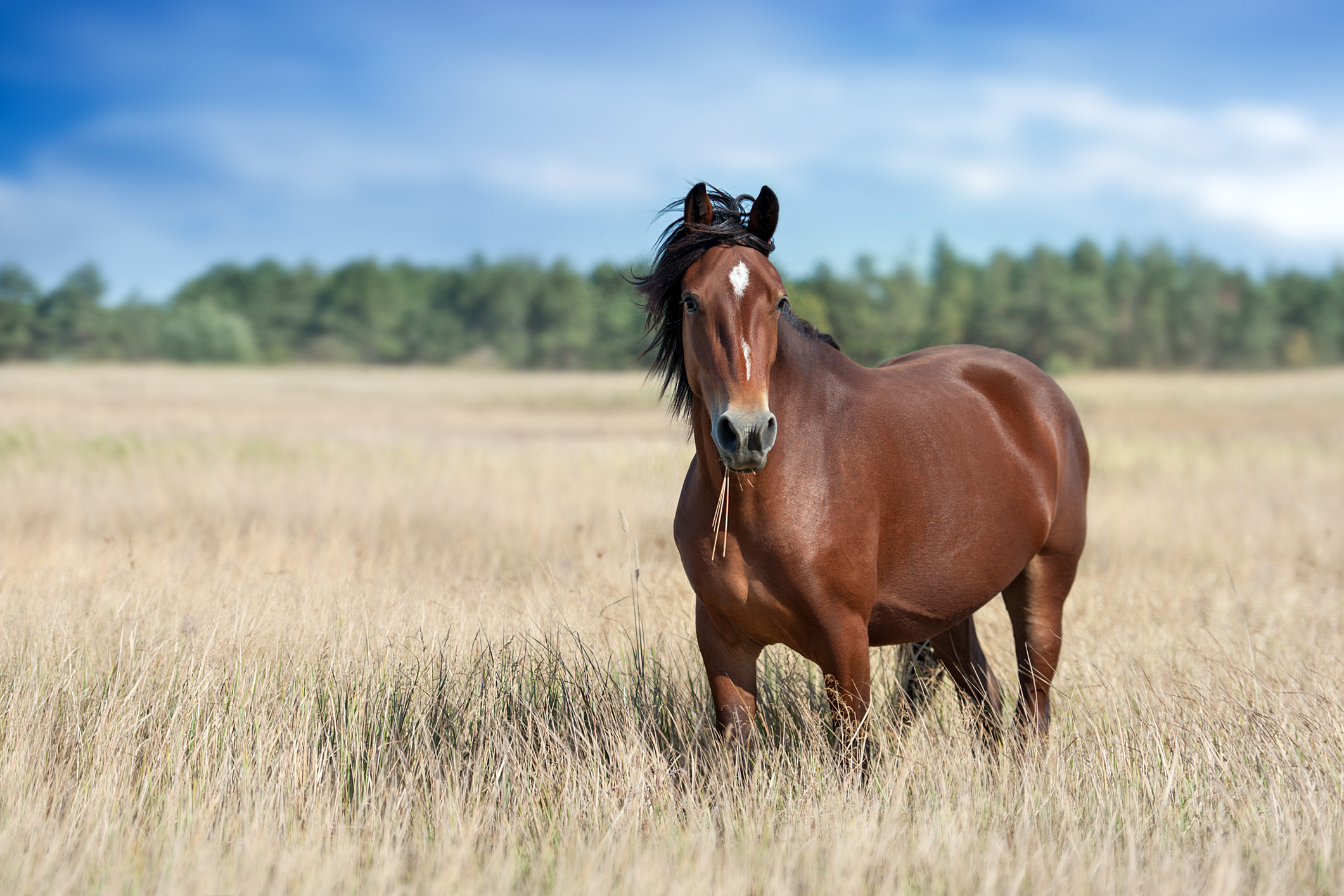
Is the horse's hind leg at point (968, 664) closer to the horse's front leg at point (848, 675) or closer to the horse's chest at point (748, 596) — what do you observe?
the horse's front leg at point (848, 675)

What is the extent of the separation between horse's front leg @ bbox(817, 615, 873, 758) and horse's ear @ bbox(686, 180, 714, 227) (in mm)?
1402

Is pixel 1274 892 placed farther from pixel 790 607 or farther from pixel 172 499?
pixel 172 499

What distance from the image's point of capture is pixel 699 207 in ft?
9.51

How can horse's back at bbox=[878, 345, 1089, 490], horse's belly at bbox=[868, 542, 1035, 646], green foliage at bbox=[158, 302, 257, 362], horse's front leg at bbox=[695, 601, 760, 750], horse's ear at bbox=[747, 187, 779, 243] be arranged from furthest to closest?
green foliage at bbox=[158, 302, 257, 362] → horse's back at bbox=[878, 345, 1089, 490] → horse's belly at bbox=[868, 542, 1035, 646] → horse's front leg at bbox=[695, 601, 760, 750] → horse's ear at bbox=[747, 187, 779, 243]

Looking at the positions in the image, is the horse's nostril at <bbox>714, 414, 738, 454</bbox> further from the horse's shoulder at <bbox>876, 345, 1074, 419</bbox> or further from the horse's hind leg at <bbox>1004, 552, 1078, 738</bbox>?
the horse's hind leg at <bbox>1004, 552, 1078, 738</bbox>

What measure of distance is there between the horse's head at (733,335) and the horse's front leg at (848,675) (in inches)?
31.1

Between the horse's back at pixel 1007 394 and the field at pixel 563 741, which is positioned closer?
the field at pixel 563 741

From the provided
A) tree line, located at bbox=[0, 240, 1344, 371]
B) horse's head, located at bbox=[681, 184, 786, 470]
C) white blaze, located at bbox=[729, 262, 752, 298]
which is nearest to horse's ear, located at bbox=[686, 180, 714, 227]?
horse's head, located at bbox=[681, 184, 786, 470]

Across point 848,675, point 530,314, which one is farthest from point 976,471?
point 530,314

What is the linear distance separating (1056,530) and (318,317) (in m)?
64.7

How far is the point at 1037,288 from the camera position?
64.0m

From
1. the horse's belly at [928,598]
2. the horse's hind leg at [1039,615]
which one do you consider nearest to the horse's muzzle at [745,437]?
the horse's belly at [928,598]

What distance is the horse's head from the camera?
2.43 m

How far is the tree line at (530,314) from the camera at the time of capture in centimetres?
5312
